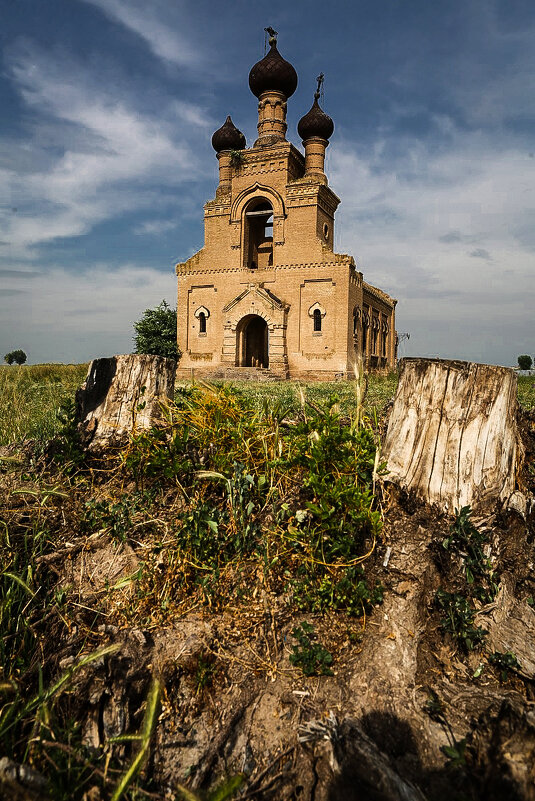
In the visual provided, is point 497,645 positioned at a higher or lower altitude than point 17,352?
lower

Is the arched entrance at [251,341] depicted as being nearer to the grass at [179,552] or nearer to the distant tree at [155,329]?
the distant tree at [155,329]

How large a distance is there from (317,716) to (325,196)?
2477 cm

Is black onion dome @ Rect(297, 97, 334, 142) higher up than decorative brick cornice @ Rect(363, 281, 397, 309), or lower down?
higher up

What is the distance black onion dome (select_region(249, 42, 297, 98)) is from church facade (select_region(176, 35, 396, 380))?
5 cm

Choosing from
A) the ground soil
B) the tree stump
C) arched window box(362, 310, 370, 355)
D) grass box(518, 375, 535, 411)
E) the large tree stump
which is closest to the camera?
the ground soil

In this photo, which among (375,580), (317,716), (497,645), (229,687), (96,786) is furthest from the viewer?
(375,580)

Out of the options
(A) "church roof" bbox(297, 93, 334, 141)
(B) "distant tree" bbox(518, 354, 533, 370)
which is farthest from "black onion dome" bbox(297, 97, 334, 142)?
(B) "distant tree" bbox(518, 354, 533, 370)

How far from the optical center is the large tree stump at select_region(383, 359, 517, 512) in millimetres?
3316

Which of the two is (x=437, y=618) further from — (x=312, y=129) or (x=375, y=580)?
(x=312, y=129)

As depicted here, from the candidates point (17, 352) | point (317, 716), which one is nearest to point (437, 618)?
point (317, 716)

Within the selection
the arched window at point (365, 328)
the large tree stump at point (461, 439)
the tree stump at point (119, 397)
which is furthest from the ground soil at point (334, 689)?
the arched window at point (365, 328)

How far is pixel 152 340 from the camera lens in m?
27.3

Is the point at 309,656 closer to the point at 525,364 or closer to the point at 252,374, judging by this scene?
the point at 525,364

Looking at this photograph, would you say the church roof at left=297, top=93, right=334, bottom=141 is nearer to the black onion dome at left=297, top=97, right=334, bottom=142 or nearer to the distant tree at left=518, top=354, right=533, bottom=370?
the black onion dome at left=297, top=97, right=334, bottom=142
